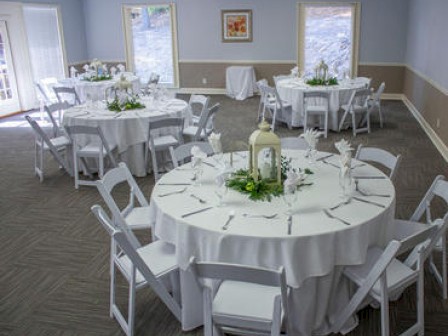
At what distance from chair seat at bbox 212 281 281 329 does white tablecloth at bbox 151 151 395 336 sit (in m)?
0.14

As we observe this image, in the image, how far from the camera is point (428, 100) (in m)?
8.12

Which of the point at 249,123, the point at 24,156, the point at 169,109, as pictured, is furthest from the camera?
the point at 249,123

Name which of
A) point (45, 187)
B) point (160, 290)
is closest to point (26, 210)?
point (45, 187)

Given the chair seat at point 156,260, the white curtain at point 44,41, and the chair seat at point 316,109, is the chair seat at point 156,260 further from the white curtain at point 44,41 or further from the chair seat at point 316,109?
the white curtain at point 44,41

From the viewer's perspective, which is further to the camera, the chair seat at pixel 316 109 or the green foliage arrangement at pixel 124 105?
the chair seat at pixel 316 109

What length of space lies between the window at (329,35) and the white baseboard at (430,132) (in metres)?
1.98

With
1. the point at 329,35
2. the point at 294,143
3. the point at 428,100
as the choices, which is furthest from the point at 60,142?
the point at 329,35

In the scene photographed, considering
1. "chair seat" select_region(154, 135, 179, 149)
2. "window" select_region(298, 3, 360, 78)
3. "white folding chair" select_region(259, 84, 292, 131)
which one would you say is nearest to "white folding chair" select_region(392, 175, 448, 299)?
"chair seat" select_region(154, 135, 179, 149)

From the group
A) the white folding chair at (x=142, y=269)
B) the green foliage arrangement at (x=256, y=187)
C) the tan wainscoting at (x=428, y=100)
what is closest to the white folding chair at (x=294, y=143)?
the green foliage arrangement at (x=256, y=187)

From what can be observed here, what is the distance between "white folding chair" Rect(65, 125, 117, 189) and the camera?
534cm

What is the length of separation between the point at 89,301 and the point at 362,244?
2.03 metres

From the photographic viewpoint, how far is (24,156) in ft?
24.0

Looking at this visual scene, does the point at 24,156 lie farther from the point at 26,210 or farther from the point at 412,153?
the point at 412,153

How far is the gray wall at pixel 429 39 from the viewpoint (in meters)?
7.22
